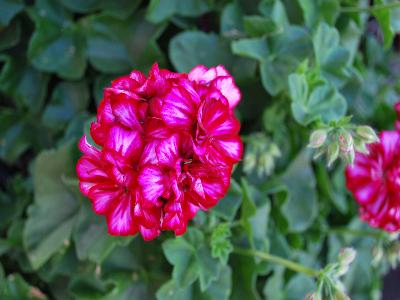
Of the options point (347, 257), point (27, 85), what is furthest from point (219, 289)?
point (27, 85)

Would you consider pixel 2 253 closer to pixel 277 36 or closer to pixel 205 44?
pixel 205 44

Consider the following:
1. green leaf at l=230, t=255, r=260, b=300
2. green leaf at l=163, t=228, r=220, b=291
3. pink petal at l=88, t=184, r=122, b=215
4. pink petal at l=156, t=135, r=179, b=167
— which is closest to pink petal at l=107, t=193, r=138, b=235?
pink petal at l=88, t=184, r=122, b=215

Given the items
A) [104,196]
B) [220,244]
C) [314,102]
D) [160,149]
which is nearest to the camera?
[160,149]

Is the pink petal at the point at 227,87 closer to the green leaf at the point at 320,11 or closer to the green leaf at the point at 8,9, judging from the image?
the green leaf at the point at 320,11

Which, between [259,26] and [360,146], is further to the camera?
[259,26]

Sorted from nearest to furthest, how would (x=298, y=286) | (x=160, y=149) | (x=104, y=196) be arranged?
(x=160, y=149)
(x=104, y=196)
(x=298, y=286)

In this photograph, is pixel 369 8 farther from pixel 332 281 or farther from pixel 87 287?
pixel 87 287

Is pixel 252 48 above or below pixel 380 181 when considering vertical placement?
above

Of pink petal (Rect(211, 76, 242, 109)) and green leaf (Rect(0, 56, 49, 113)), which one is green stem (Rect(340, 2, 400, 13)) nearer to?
pink petal (Rect(211, 76, 242, 109))

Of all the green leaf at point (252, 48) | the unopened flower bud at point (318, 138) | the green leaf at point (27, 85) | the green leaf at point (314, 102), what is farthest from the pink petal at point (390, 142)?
the green leaf at point (27, 85)
